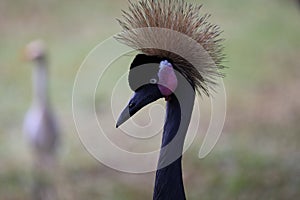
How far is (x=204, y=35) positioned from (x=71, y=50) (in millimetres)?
6161

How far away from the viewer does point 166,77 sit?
1867 mm

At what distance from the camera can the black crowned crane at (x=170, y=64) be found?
1.88 m

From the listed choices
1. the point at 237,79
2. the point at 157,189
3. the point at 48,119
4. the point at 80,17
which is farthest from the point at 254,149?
the point at 80,17

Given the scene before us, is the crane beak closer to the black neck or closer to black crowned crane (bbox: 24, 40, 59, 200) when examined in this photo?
the black neck

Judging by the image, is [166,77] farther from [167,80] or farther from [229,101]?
[229,101]

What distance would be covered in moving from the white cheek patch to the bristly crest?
0.10 feet

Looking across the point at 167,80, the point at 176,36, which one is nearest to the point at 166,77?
the point at 167,80

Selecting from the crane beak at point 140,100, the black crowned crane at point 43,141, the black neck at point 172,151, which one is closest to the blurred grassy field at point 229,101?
the black crowned crane at point 43,141

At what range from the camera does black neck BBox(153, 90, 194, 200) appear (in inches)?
76.9

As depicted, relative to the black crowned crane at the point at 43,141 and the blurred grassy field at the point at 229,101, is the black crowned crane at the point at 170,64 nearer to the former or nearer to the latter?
the blurred grassy field at the point at 229,101

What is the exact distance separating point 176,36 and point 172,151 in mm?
313

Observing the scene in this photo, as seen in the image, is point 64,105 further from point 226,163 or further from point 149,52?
point 149,52

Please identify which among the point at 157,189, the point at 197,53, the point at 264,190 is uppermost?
the point at 197,53

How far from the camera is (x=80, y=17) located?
29.7ft
